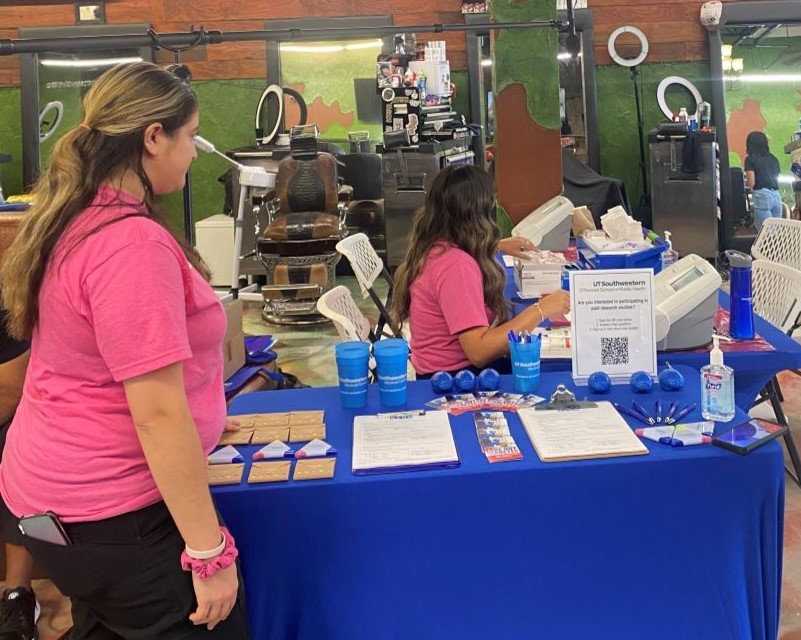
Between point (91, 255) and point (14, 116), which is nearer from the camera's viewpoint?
point (91, 255)

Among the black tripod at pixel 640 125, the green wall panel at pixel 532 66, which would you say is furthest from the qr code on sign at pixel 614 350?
the black tripod at pixel 640 125

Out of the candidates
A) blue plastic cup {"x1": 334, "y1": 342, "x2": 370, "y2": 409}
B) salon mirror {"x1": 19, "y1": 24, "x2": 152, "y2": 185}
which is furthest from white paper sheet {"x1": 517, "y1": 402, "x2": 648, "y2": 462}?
salon mirror {"x1": 19, "y1": 24, "x2": 152, "y2": 185}

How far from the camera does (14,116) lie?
833 cm

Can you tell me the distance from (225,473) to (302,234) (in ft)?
14.5

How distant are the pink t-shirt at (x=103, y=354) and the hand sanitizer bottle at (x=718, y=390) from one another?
43.8 inches

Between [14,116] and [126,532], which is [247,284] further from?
[126,532]

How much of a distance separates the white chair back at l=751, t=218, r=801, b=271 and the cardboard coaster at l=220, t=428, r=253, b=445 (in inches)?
115

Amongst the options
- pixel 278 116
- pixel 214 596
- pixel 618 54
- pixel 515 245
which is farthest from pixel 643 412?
A: pixel 618 54

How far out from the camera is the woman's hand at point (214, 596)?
131 cm

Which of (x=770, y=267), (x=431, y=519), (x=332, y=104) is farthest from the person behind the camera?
(x=332, y=104)

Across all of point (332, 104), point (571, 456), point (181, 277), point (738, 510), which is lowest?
point (738, 510)

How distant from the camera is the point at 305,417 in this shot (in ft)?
6.61

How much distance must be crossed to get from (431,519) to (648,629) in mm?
512

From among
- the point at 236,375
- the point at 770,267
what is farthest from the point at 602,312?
the point at 236,375
